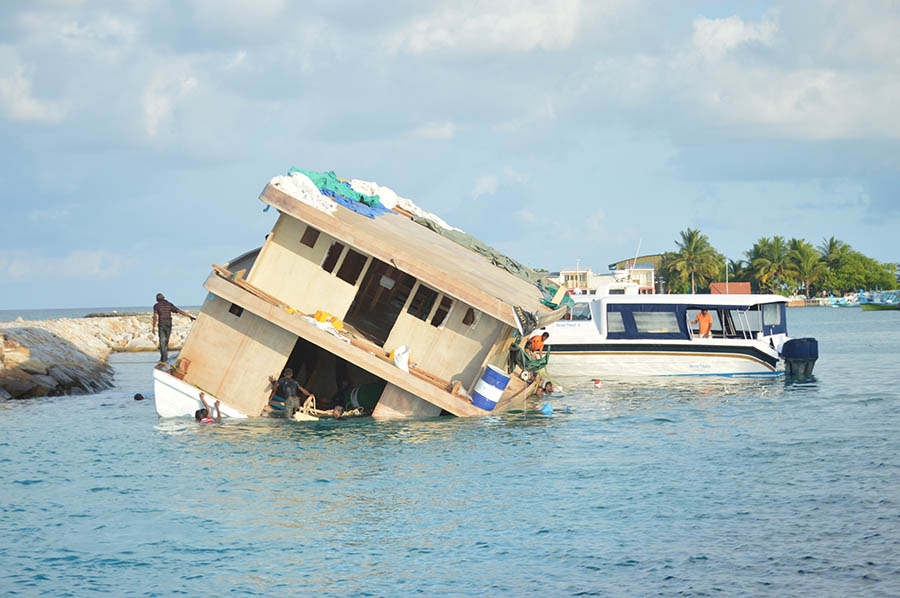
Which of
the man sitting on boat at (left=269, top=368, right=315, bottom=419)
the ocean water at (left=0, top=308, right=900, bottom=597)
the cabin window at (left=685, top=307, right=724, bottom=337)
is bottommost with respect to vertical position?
the ocean water at (left=0, top=308, right=900, bottom=597)

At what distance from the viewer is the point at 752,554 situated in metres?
10.6

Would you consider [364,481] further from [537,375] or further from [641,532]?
[537,375]

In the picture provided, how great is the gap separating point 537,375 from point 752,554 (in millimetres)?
14698

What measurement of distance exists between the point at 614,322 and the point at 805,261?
105m

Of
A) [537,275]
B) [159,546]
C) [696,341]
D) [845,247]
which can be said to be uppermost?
[845,247]

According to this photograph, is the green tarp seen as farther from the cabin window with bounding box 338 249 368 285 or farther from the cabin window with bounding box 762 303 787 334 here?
the cabin window with bounding box 762 303 787 334

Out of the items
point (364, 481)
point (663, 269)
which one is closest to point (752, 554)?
point (364, 481)

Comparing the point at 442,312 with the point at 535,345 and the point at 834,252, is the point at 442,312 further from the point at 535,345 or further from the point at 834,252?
the point at 834,252

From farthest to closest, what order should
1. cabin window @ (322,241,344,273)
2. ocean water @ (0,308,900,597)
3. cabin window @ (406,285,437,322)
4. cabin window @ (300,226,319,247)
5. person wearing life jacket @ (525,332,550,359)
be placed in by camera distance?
1. person wearing life jacket @ (525,332,550,359)
2. cabin window @ (406,285,437,322)
3. cabin window @ (322,241,344,273)
4. cabin window @ (300,226,319,247)
5. ocean water @ (0,308,900,597)

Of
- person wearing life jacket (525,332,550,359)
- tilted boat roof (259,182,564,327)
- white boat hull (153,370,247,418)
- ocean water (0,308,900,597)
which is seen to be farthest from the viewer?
person wearing life jacket (525,332,550,359)

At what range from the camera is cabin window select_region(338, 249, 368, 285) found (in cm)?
2047

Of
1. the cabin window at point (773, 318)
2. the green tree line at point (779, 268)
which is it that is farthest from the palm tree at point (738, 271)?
the cabin window at point (773, 318)

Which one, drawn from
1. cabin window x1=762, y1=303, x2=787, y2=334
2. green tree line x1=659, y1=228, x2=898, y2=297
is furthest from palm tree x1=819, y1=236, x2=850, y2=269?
cabin window x1=762, y1=303, x2=787, y2=334

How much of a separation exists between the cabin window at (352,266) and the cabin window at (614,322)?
1056 cm
